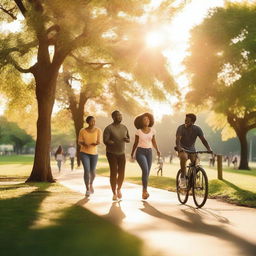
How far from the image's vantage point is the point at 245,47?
1214 inches

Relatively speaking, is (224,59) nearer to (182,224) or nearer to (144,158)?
(144,158)

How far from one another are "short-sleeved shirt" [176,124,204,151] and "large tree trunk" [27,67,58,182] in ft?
30.1

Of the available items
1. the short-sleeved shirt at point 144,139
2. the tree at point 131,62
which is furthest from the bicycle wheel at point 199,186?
the tree at point 131,62

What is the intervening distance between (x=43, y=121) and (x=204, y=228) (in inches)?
490

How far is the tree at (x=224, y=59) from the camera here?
30.6 metres

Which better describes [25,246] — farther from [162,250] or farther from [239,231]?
[239,231]

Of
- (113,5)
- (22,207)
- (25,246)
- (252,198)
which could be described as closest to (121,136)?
(22,207)

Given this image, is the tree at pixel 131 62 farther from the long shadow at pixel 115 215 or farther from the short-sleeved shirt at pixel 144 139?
the long shadow at pixel 115 215

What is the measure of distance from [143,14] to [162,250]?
1285 cm

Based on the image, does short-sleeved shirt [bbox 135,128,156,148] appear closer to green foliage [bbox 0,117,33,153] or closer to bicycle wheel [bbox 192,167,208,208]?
bicycle wheel [bbox 192,167,208,208]

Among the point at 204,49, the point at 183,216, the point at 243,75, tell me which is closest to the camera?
the point at 183,216

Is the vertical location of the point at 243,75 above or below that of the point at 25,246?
above

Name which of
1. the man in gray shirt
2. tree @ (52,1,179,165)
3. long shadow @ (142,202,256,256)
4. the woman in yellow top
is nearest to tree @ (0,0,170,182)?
tree @ (52,1,179,165)

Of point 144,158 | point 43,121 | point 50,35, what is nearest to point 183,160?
point 144,158
